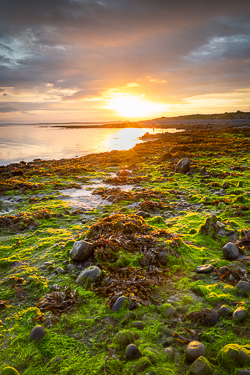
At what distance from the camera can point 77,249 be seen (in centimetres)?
434

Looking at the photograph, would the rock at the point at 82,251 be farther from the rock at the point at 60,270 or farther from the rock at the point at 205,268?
the rock at the point at 205,268

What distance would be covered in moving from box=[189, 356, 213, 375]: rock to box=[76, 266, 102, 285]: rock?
79.1 inches

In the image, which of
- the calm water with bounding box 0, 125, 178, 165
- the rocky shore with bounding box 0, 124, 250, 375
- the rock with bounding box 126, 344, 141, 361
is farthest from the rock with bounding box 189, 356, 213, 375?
Answer: the calm water with bounding box 0, 125, 178, 165

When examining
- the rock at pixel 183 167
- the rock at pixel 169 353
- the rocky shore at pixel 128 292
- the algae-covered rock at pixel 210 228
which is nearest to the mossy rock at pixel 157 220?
the rocky shore at pixel 128 292

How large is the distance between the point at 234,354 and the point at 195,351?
1.29 feet

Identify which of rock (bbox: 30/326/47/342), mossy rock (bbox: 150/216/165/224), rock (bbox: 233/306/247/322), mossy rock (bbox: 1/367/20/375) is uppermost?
mossy rock (bbox: 150/216/165/224)

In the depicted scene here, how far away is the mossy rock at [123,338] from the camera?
2562mm

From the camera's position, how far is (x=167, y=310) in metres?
3.03

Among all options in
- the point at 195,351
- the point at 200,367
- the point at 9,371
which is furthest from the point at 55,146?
the point at 200,367

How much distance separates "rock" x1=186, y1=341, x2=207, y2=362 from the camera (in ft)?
7.43

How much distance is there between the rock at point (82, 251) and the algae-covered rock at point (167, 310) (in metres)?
1.83

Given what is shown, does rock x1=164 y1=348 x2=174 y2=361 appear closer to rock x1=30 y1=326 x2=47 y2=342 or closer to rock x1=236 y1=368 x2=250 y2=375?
rock x1=236 y1=368 x2=250 y2=375

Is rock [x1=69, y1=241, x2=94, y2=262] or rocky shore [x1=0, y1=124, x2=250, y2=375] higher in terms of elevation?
rock [x1=69, y1=241, x2=94, y2=262]

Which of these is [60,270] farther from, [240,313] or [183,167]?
[183,167]
